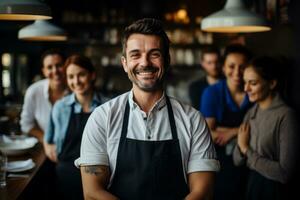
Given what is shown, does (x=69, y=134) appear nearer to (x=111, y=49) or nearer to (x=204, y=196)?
(x=204, y=196)

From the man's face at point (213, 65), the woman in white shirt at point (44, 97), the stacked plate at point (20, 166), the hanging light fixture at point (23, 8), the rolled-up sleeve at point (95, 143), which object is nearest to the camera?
the rolled-up sleeve at point (95, 143)

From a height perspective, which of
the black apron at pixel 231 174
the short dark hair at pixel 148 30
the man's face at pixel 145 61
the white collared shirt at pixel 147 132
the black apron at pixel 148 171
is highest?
the short dark hair at pixel 148 30

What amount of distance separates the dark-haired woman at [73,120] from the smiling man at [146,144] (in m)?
1.15

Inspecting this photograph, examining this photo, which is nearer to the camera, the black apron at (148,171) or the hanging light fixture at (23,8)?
the black apron at (148,171)

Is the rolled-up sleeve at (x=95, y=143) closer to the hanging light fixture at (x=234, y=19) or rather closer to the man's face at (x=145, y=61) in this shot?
the man's face at (x=145, y=61)

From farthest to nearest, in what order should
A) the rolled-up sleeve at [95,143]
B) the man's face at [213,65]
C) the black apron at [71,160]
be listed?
the man's face at [213,65] < the black apron at [71,160] < the rolled-up sleeve at [95,143]

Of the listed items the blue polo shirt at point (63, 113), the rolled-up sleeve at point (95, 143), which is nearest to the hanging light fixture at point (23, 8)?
the rolled-up sleeve at point (95, 143)

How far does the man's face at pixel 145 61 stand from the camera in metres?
1.90

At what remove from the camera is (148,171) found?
1.93 meters

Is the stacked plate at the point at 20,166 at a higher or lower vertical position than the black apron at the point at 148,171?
lower

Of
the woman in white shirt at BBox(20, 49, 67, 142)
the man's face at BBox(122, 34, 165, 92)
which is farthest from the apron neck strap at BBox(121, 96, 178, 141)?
the woman in white shirt at BBox(20, 49, 67, 142)

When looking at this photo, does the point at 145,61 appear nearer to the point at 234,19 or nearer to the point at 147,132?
the point at 147,132

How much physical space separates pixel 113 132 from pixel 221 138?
1439 millimetres

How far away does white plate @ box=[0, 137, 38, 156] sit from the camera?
328 centimetres
